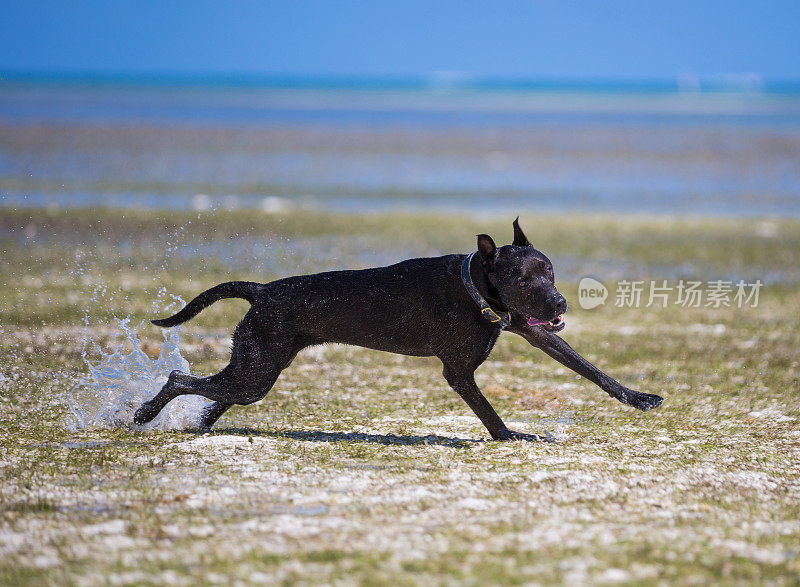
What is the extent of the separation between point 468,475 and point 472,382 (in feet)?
3.31

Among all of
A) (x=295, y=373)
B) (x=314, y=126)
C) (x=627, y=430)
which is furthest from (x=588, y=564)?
(x=314, y=126)

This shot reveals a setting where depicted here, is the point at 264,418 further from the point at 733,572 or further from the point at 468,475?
the point at 733,572

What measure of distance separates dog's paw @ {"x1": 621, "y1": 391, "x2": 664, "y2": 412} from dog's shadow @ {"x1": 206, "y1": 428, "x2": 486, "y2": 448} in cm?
111

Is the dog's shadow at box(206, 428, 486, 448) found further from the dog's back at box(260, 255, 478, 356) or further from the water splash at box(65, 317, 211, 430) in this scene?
the dog's back at box(260, 255, 478, 356)

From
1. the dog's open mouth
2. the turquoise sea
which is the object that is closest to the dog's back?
the dog's open mouth

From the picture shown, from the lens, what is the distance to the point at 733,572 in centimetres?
455

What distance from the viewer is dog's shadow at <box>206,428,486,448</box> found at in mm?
7035

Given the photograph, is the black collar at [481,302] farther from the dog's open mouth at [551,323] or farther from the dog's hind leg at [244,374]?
the dog's hind leg at [244,374]

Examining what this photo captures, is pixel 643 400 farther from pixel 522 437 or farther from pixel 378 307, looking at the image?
pixel 378 307

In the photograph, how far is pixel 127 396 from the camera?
7.77 metres
